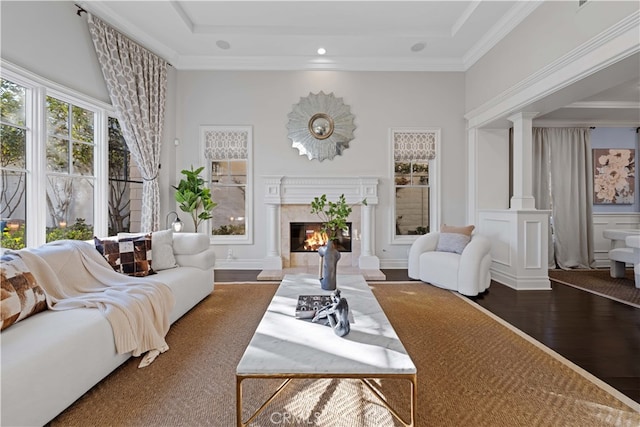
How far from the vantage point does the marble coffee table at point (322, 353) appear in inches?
47.9

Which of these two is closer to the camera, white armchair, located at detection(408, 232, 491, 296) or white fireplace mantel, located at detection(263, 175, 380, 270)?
white armchair, located at detection(408, 232, 491, 296)

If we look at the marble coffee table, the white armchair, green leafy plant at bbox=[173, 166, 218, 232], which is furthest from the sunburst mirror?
the marble coffee table

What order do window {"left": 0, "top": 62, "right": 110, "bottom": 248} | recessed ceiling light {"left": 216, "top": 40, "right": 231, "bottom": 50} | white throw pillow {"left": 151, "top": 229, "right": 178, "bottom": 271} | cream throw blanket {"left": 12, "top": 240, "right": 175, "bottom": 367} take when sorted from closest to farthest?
cream throw blanket {"left": 12, "top": 240, "right": 175, "bottom": 367}, window {"left": 0, "top": 62, "right": 110, "bottom": 248}, white throw pillow {"left": 151, "top": 229, "right": 178, "bottom": 271}, recessed ceiling light {"left": 216, "top": 40, "right": 231, "bottom": 50}

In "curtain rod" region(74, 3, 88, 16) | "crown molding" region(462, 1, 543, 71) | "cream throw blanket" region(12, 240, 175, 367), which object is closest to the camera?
"cream throw blanket" region(12, 240, 175, 367)

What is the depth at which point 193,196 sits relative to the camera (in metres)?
4.49

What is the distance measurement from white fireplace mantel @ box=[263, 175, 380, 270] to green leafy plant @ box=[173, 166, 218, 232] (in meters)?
0.90

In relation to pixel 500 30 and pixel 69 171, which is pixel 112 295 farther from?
pixel 500 30

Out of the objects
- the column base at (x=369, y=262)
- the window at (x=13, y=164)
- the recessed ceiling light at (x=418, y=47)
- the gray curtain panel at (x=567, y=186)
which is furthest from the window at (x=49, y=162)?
the gray curtain panel at (x=567, y=186)

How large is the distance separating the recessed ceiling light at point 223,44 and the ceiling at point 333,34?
15 mm

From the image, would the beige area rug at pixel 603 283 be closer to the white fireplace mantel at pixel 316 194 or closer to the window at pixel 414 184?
the window at pixel 414 184

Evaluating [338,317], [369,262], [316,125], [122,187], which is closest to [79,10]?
[122,187]

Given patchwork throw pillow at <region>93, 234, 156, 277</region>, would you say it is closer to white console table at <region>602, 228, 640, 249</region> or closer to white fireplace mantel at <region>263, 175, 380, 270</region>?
white fireplace mantel at <region>263, 175, 380, 270</region>

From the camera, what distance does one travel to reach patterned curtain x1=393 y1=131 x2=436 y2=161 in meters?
4.98

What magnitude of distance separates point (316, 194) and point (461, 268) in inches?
93.2
